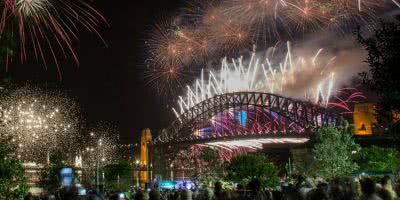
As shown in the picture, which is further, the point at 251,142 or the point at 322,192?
the point at 251,142

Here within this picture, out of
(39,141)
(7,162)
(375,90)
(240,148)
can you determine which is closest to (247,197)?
(375,90)

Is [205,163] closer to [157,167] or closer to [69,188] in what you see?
[157,167]

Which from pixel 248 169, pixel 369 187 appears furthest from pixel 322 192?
pixel 248 169

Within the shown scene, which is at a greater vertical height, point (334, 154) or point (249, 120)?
point (249, 120)

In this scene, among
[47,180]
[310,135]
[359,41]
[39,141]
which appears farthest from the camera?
[310,135]

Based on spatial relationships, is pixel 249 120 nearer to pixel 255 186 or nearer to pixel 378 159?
pixel 378 159

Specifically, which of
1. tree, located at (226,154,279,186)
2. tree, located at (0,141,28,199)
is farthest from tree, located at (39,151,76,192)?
tree, located at (0,141,28,199)

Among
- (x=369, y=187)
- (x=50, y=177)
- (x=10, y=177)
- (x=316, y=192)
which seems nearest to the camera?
(x=369, y=187)

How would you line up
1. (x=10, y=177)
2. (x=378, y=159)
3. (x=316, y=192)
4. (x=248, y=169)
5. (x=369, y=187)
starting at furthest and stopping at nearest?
(x=378, y=159)
(x=248, y=169)
(x=10, y=177)
(x=316, y=192)
(x=369, y=187)
